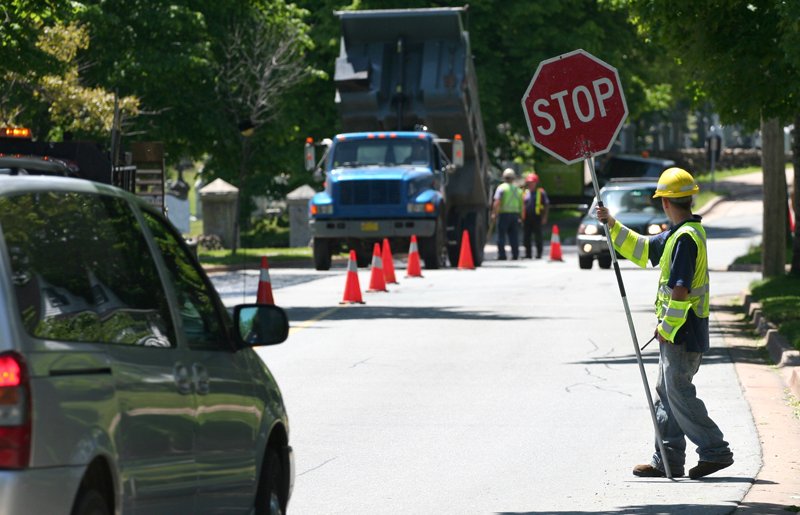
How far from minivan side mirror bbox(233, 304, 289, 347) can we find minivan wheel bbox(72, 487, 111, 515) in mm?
1459

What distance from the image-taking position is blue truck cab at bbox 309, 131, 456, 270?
31.0m

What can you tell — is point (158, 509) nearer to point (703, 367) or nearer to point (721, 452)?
point (721, 452)

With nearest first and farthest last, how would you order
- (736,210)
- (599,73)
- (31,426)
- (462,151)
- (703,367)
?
1. (31,426)
2. (599,73)
3. (703,367)
4. (462,151)
5. (736,210)

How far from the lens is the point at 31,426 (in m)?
4.69

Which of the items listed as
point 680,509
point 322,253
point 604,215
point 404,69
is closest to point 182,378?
point 680,509

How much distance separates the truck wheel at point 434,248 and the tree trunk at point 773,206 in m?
6.81

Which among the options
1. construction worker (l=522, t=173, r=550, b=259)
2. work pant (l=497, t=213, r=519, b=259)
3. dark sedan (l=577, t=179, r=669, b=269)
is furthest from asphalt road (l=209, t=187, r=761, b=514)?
construction worker (l=522, t=173, r=550, b=259)

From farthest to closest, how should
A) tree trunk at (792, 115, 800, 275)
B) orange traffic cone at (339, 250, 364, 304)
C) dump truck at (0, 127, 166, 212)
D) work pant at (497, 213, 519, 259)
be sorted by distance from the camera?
work pant at (497, 213, 519, 259)
tree trunk at (792, 115, 800, 275)
orange traffic cone at (339, 250, 364, 304)
dump truck at (0, 127, 166, 212)

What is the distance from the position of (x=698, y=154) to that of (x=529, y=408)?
73762mm

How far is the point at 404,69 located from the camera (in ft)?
104

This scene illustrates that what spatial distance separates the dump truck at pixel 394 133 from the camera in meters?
31.1

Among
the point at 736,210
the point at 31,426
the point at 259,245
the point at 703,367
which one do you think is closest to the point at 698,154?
the point at 736,210

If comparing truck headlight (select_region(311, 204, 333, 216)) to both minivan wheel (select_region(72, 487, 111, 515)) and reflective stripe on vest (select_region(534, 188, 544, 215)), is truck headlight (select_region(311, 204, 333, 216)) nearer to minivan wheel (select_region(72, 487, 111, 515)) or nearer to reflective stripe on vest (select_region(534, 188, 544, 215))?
reflective stripe on vest (select_region(534, 188, 544, 215))

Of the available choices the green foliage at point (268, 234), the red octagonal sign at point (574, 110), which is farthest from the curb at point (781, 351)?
the green foliage at point (268, 234)
